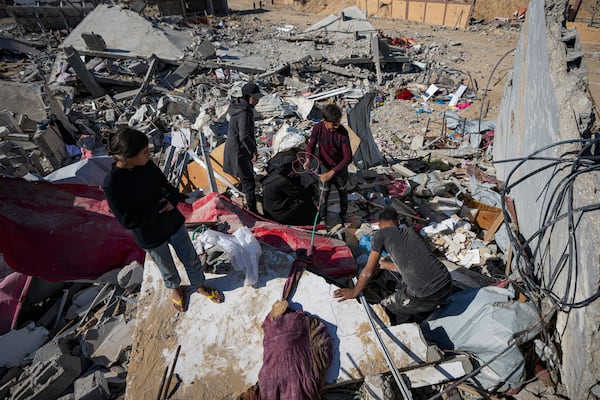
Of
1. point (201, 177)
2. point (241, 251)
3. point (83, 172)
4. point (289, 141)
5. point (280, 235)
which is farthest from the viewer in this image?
point (201, 177)

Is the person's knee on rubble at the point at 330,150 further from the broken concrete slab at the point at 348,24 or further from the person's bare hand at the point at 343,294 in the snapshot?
the broken concrete slab at the point at 348,24

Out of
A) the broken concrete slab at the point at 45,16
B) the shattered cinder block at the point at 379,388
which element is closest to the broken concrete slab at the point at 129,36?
the broken concrete slab at the point at 45,16

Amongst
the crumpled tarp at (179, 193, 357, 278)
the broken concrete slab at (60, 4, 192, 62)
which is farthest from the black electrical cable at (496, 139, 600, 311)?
the broken concrete slab at (60, 4, 192, 62)

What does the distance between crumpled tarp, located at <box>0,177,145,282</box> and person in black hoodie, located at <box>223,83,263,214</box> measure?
5.48 feet

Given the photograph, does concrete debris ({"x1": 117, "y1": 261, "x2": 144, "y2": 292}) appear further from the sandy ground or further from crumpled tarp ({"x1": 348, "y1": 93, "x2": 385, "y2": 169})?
crumpled tarp ({"x1": 348, "y1": 93, "x2": 385, "y2": 169})

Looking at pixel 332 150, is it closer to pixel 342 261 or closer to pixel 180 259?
pixel 342 261

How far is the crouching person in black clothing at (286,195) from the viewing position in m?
4.29

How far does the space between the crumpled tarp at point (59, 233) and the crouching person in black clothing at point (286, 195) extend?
5.81 feet

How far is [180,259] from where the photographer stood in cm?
279

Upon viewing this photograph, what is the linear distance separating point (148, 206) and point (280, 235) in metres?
1.79

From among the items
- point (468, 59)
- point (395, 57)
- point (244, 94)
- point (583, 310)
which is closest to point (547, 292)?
point (583, 310)

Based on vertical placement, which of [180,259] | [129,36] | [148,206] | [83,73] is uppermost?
[129,36]

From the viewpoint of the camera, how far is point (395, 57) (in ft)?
41.5


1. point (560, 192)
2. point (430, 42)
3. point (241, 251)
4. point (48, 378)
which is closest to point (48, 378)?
point (48, 378)
